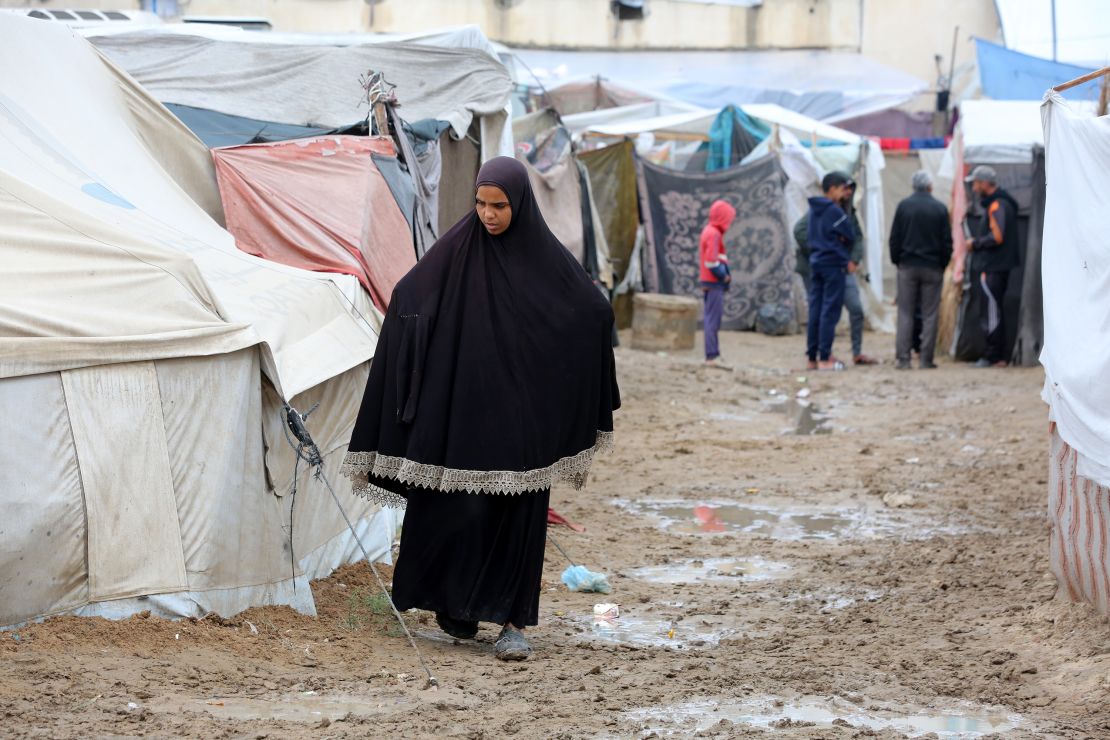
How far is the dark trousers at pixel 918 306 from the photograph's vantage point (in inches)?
473

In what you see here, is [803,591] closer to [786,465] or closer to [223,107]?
[786,465]

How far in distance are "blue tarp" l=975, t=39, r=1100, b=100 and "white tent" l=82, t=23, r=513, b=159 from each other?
1012 cm

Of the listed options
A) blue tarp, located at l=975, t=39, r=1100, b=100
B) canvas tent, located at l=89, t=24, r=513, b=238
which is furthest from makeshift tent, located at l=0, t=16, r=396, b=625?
blue tarp, located at l=975, t=39, r=1100, b=100

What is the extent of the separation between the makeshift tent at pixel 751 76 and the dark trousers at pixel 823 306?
8638 millimetres

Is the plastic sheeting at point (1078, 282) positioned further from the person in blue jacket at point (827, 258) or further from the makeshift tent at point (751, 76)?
the makeshift tent at point (751, 76)

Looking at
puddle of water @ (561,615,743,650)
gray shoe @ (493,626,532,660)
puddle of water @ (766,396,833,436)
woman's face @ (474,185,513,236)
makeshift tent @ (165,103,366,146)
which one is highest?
makeshift tent @ (165,103,366,146)

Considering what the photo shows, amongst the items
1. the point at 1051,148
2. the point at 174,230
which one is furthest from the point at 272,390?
the point at 1051,148

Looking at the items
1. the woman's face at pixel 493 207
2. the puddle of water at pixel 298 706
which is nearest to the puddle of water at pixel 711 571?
the woman's face at pixel 493 207

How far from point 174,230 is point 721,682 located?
2.76 m

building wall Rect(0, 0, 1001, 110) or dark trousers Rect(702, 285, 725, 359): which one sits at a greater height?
building wall Rect(0, 0, 1001, 110)

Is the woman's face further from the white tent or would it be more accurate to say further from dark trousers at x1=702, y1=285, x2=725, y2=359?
dark trousers at x1=702, y1=285, x2=725, y2=359

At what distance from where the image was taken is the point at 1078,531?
473 centimetres

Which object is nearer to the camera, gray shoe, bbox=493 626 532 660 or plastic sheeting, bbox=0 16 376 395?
plastic sheeting, bbox=0 16 376 395

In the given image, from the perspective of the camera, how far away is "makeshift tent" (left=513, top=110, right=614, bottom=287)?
11.8 meters
